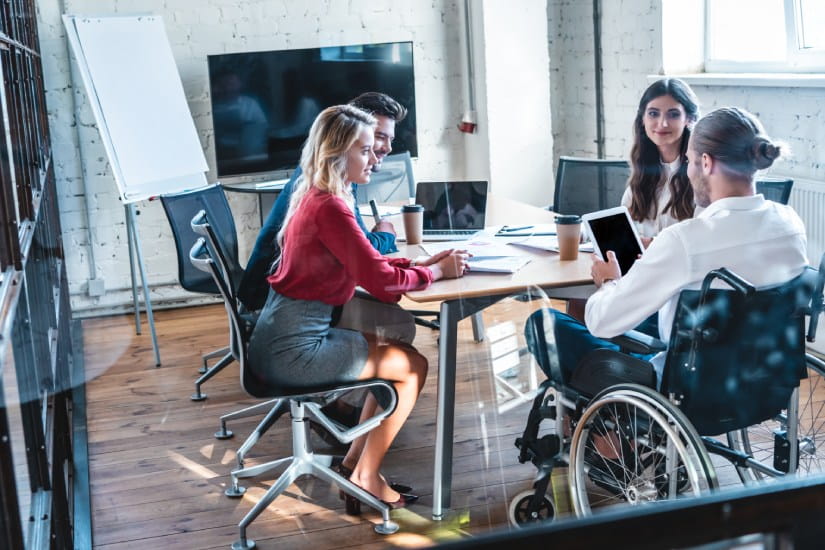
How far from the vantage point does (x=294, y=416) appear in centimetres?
228

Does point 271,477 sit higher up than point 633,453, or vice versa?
point 633,453

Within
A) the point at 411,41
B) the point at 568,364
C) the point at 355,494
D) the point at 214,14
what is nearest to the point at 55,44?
the point at 214,14

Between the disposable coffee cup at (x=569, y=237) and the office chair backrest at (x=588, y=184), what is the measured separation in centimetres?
81

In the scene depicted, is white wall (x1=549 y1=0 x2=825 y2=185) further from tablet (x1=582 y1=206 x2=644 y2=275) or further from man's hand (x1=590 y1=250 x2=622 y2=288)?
man's hand (x1=590 y1=250 x2=622 y2=288)

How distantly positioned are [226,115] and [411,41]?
0.96 meters

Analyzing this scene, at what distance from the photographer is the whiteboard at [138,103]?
148 inches

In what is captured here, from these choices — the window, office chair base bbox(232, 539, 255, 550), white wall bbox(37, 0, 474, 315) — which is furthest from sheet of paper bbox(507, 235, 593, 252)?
white wall bbox(37, 0, 474, 315)

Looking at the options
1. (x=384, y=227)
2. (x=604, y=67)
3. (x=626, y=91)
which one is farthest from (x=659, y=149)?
(x=604, y=67)

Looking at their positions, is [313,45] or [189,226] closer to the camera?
[189,226]

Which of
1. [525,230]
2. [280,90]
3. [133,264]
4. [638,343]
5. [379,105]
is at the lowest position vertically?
[133,264]

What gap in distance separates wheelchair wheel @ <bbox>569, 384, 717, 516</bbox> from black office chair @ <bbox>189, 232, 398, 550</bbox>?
1.66 feet

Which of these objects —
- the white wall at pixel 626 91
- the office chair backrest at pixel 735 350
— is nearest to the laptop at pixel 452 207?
the office chair backrest at pixel 735 350

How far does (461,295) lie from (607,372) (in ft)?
1.21

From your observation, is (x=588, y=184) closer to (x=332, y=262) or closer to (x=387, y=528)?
(x=332, y=262)
